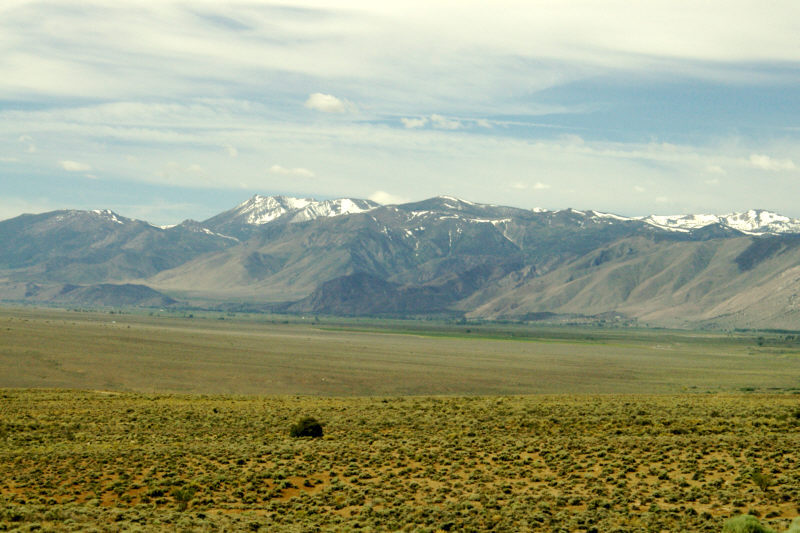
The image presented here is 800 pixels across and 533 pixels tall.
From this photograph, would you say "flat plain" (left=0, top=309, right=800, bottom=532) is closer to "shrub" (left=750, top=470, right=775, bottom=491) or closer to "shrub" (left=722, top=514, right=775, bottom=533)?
"shrub" (left=750, top=470, right=775, bottom=491)

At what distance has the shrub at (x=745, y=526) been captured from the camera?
62.3 feet

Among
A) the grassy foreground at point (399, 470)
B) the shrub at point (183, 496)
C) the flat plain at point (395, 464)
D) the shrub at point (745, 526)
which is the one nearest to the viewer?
the shrub at point (745, 526)

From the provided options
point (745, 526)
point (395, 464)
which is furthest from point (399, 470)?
point (745, 526)

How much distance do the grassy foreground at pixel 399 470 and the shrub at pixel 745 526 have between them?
1.55m

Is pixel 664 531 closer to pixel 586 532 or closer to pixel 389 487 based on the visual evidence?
pixel 586 532

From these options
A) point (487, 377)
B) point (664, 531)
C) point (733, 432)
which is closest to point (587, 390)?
point (487, 377)

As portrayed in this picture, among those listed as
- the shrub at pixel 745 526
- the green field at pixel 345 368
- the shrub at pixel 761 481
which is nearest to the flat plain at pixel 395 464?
the shrub at pixel 761 481

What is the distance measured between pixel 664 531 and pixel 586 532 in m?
1.99

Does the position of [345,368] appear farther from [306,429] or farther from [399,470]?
[399,470]

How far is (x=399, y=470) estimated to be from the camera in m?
28.5

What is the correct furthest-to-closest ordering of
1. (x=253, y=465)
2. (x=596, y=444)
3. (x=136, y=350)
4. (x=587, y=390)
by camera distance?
(x=136, y=350)
(x=587, y=390)
(x=596, y=444)
(x=253, y=465)

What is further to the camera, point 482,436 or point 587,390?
Result: point 587,390

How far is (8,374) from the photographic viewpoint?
74000mm

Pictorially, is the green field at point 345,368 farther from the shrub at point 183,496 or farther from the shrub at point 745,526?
the shrub at point 745,526
